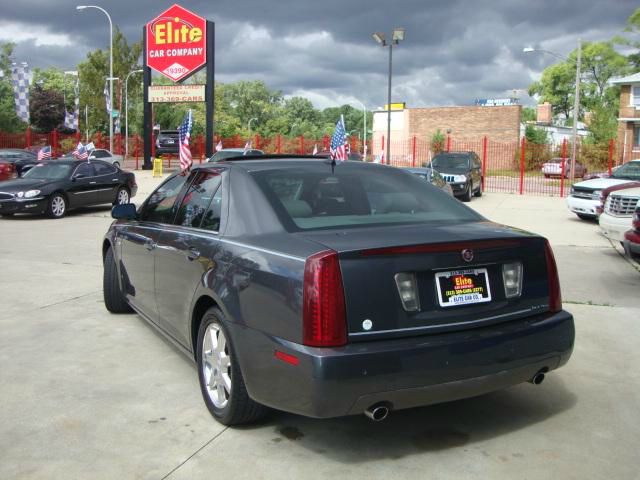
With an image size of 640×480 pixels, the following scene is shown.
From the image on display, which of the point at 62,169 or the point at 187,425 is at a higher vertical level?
the point at 62,169

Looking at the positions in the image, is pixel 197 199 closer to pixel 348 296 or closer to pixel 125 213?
pixel 125 213

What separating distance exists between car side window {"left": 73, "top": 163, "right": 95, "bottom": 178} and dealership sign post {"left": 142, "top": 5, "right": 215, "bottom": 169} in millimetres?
15434

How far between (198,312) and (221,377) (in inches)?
19.3

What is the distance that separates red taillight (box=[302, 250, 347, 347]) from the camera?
3178 mm

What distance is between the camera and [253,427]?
153 inches

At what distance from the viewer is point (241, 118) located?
12450cm

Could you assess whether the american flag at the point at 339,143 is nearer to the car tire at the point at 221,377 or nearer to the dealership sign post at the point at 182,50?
the car tire at the point at 221,377

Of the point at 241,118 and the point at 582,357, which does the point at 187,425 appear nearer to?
the point at 582,357

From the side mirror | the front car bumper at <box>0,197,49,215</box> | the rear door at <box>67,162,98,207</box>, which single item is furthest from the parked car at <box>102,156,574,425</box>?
the rear door at <box>67,162,98,207</box>

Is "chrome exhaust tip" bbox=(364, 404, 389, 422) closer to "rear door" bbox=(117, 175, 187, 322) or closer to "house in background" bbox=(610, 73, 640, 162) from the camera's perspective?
"rear door" bbox=(117, 175, 187, 322)

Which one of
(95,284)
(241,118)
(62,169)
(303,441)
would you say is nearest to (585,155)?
(62,169)

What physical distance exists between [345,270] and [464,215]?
1.37 m

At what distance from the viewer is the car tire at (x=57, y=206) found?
15591 mm

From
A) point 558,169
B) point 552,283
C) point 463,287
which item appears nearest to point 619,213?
point 552,283
